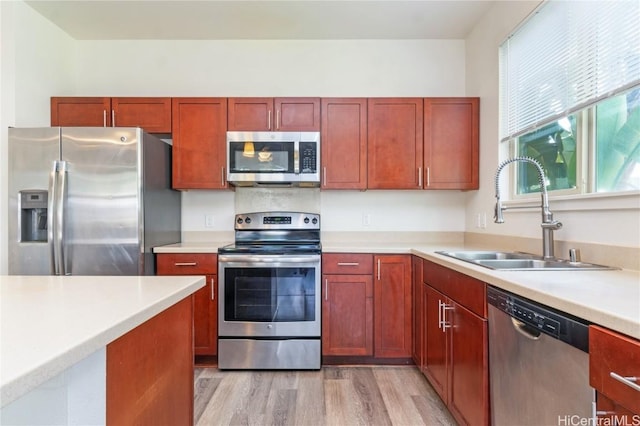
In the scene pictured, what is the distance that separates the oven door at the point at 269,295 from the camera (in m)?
2.50

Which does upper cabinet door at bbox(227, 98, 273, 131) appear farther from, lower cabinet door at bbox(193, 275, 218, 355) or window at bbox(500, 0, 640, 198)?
window at bbox(500, 0, 640, 198)

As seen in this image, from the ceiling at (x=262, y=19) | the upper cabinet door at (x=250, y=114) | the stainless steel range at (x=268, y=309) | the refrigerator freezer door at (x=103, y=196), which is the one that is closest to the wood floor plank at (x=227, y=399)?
the stainless steel range at (x=268, y=309)

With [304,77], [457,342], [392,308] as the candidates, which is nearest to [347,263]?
[392,308]

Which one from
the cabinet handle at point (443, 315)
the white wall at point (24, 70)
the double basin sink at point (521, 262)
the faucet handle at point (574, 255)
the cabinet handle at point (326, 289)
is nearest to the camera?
the double basin sink at point (521, 262)

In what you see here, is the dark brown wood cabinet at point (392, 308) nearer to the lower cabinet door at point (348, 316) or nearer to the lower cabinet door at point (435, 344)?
the lower cabinet door at point (348, 316)

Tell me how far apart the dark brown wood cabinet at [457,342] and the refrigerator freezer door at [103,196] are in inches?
81.2

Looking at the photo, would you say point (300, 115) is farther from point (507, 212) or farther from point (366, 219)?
point (507, 212)

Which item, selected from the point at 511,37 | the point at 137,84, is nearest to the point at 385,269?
the point at 511,37

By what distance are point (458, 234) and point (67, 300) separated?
9.56 ft

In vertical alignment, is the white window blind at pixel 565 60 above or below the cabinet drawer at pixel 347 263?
above

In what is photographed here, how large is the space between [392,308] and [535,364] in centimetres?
145

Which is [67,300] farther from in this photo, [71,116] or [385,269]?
[71,116]

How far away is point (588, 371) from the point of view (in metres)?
0.88

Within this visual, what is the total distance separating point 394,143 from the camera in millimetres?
2789
